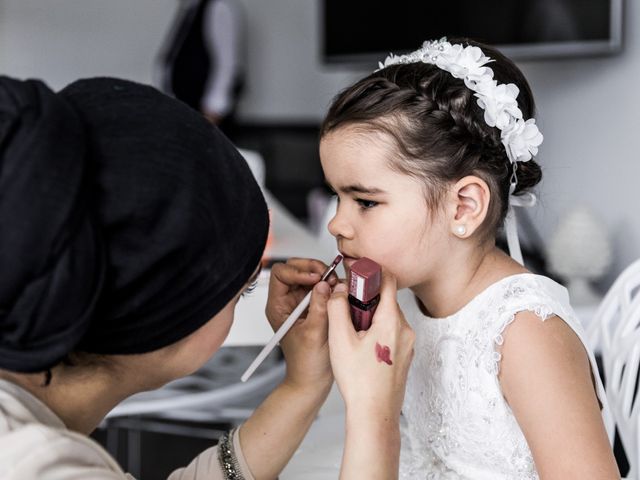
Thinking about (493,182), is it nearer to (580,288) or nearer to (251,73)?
(580,288)

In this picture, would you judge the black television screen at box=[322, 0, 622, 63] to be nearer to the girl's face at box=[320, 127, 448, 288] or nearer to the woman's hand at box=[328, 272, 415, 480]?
the girl's face at box=[320, 127, 448, 288]

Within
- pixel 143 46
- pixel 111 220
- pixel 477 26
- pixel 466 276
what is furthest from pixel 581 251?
pixel 143 46

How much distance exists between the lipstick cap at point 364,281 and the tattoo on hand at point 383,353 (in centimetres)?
6

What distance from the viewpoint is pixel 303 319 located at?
0.99 m

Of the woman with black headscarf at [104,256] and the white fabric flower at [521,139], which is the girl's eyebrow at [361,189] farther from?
the woman with black headscarf at [104,256]

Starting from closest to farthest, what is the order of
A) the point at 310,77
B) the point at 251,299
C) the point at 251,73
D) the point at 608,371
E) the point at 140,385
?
the point at 140,385, the point at 608,371, the point at 251,299, the point at 310,77, the point at 251,73

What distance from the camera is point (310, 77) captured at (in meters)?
4.71

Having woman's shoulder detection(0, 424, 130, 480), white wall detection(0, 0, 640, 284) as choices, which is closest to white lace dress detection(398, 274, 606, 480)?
woman's shoulder detection(0, 424, 130, 480)

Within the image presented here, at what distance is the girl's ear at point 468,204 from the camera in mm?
1032

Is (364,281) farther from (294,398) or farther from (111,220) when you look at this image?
(111,220)

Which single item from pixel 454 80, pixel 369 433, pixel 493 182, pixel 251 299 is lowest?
pixel 251 299

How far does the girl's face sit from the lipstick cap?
150mm

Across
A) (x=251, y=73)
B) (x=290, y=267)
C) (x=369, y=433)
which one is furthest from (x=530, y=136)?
(x=251, y=73)

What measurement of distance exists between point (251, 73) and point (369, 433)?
451cm
